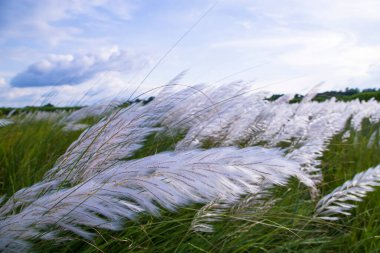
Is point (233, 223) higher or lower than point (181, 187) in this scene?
lower

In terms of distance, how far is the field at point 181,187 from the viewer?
128 cm

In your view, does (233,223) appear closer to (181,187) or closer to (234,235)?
(234,235)

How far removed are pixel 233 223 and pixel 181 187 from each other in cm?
95

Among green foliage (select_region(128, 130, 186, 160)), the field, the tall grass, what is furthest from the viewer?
green foliage (select_region(128, 130, 186, 160))

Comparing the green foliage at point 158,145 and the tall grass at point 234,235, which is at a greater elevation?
the green foliage at point 158,145

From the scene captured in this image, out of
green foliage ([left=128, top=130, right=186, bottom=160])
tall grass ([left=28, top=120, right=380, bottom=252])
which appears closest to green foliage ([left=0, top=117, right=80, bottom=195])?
green foliage ([left=128, top=130, right=186, bottom=160])

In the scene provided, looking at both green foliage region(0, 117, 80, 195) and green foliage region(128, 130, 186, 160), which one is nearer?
green foliage region(0, 117, 80, 195)

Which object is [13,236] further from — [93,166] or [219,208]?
[219,208]

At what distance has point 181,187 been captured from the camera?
4.04 ft

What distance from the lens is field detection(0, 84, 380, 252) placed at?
128cm

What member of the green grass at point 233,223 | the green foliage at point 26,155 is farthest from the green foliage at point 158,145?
the green foliage at point 26,155

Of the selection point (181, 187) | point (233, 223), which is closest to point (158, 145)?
point (233, 223)

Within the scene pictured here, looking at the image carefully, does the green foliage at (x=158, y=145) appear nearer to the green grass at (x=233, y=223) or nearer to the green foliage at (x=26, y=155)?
the green grass at (x=233, y=223)

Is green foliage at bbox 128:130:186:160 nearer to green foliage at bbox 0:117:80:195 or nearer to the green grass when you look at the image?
the green grass
